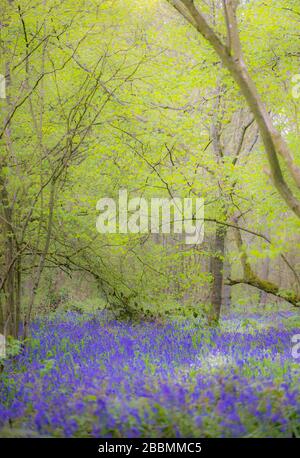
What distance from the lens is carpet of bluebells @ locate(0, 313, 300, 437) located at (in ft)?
12.9

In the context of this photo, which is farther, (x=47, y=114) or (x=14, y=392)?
(x=47, y=114)

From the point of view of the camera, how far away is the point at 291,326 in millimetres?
9945

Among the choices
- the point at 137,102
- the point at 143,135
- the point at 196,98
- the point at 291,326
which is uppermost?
the point at 196,98

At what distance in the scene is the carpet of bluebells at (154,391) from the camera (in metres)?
3.92

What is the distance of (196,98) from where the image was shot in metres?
10.8

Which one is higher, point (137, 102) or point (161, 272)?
point (137, 102)

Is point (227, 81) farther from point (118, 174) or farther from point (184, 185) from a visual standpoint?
point (118, 174)

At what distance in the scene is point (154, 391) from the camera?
4.50 metres

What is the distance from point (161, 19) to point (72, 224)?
177 inches

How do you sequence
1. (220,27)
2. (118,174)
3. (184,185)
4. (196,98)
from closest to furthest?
1. (184,185)
2. (220,27)
3. (118,174)
4. (196,98)
